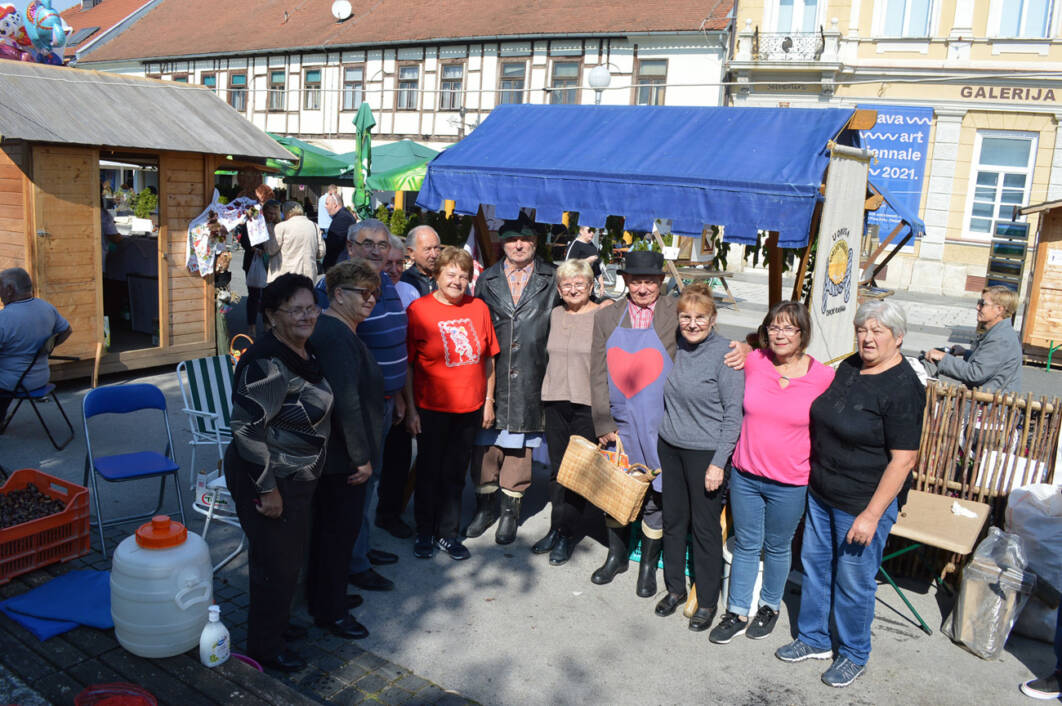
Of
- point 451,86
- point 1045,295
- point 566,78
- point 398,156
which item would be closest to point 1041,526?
point 1045,295

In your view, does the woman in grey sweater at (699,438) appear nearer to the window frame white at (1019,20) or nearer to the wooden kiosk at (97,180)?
the wooden kiosk at (97,180)

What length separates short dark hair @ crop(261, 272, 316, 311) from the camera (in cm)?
340

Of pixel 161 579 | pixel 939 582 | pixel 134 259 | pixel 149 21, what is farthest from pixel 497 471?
pixel 149 21

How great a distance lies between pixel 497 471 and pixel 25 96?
18.9ft

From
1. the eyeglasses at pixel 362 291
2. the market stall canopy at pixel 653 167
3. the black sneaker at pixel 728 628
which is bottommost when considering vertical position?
the black sneaker at pixel 728 628

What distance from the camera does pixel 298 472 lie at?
11.5 feet

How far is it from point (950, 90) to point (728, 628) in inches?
794

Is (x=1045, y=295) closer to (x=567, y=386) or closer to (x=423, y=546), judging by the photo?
(x=567, y=386)

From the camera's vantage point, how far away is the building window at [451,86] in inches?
1113

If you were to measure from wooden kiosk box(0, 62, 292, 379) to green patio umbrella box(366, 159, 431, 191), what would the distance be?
549 cm

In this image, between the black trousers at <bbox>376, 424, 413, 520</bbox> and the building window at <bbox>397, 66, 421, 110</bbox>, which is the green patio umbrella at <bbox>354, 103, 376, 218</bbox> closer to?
the black trousers at <bbox>376, 424, 413, 520</bbox>

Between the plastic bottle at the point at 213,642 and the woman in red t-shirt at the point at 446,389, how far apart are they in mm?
1680

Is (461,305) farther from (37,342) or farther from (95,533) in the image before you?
(37,342)

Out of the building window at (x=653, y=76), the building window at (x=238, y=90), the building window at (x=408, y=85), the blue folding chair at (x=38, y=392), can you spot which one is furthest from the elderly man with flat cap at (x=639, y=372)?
the building window at (x=238, y=90)
